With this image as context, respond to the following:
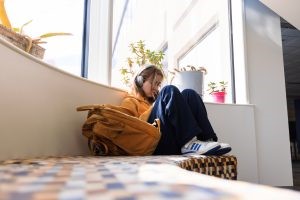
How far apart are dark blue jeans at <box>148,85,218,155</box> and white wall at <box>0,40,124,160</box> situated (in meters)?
0.40

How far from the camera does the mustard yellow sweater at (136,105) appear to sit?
1.69 metres

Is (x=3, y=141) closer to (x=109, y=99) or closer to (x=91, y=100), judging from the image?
(x=91, y=100)

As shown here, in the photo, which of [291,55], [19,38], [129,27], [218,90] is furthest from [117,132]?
[291,55]

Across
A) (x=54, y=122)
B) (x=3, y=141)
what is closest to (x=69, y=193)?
(x=3, y=141)

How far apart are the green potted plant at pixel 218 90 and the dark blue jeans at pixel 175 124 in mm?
995

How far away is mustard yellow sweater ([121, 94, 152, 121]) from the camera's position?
5.56 feet

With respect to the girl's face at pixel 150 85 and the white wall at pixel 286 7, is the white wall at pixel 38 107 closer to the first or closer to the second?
the girl's face at pixel 150 85

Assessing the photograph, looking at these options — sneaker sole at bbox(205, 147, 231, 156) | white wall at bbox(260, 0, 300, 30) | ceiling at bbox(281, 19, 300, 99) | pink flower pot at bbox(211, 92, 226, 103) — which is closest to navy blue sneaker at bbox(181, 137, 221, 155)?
sneaker sole at bbox(205, 147, 231, 156)

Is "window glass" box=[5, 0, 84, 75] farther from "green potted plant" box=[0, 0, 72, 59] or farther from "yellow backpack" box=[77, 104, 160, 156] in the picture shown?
"yellow backpack" box=[77, 104, 160, 156]

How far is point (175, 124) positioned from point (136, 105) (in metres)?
0.35

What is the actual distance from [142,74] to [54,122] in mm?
675

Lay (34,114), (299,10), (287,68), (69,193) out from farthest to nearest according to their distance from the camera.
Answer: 1. (287,68)
2. (299,10)
3. (34,114)
4. (69,193)

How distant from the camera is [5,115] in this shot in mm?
1069

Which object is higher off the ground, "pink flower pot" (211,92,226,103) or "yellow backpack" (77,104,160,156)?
"pink flower pot" (211,92,226,103)
